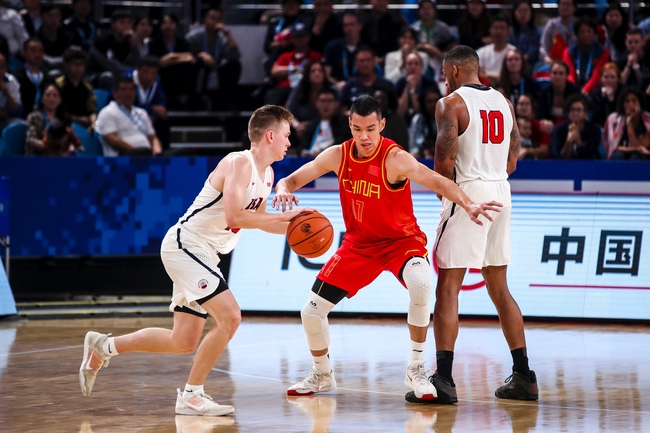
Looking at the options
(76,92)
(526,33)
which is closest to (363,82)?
(526,33)

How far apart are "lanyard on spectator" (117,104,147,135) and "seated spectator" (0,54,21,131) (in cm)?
169

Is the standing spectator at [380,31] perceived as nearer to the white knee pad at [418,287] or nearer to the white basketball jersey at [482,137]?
A: the white basketball jersey at [482,137]

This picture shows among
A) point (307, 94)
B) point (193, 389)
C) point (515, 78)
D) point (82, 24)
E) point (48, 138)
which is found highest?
point (82, 24)

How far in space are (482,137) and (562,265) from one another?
4.49 metres

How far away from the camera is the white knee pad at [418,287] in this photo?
6949 mm

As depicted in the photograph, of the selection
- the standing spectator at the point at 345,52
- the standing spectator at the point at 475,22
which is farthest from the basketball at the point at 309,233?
the standing spectator at the point at 475,22

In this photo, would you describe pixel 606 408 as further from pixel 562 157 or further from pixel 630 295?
pixel 562 157

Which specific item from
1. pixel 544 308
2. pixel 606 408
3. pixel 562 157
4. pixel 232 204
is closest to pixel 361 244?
pixel 232 204

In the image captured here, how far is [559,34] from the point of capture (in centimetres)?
1523

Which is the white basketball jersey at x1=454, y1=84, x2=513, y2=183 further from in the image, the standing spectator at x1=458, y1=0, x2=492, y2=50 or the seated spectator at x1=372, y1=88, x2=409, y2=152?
the standing spectator at x1=458, y1=0, x2=492, y2=50

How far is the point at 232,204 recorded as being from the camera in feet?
21.6

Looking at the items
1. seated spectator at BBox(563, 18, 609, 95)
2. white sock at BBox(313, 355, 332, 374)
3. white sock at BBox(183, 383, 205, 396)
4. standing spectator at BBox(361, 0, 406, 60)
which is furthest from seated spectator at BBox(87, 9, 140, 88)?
white sock at BBox(183, 383, 205, 396)

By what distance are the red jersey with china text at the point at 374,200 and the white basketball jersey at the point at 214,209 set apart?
60cm

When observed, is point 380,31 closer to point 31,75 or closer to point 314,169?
point 31,75
